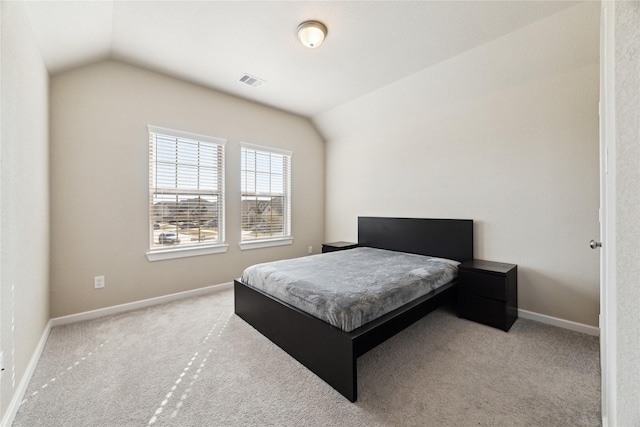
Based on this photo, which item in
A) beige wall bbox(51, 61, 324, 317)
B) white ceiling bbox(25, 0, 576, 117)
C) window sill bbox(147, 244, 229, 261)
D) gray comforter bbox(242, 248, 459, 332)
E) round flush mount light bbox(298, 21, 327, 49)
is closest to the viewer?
gray comforter bbox(242, 248, 459, 332)

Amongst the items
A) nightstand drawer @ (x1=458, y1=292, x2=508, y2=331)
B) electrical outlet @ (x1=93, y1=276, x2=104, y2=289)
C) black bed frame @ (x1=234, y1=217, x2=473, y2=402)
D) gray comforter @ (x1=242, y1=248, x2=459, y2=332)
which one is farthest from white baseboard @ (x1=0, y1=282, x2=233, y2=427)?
nightstand drawer @ (x1=458, y1=292, x2=508, y2=331)

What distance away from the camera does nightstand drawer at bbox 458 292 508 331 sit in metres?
2.59

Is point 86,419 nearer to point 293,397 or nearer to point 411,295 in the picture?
point 293,397

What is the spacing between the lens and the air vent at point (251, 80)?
3367 millimetres

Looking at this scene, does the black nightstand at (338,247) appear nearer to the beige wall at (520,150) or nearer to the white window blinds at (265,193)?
the white window blinds at (265,193)

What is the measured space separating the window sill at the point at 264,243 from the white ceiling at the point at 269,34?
2277 millimetres

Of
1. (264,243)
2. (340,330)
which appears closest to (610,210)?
(340,330)

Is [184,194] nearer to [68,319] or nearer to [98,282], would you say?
[98,282]

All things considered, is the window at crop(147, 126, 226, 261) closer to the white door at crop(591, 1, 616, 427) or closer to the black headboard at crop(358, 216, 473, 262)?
the black headboard at crop(358, 216, 473, 262)

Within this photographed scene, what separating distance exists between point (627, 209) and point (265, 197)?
4017mm

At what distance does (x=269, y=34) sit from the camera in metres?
2.55

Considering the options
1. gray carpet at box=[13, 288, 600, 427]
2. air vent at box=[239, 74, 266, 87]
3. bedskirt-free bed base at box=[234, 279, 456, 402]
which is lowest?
gray carpet at box=[13, 288, 600, 427]

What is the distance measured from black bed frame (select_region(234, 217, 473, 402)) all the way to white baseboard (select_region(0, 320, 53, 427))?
1.53 meters

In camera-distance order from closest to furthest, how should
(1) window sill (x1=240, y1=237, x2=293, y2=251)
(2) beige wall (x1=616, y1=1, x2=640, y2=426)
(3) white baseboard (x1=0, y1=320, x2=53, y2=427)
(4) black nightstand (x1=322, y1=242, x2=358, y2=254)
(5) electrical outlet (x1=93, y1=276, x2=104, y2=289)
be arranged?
(2) beige wall (x1=616, y1=1, x2=640, y2=426), (3) white baseboard (x1=0, y1=320, x2=53, y2=427), (5) electrical outlet (x1=93, y1=276, x2=104, y2=289), (1) window sill (x1=240, y1=237, x2=293, y2=251), (4) black nightstand (x1=322, y1=242, x2=358, y2=254)
